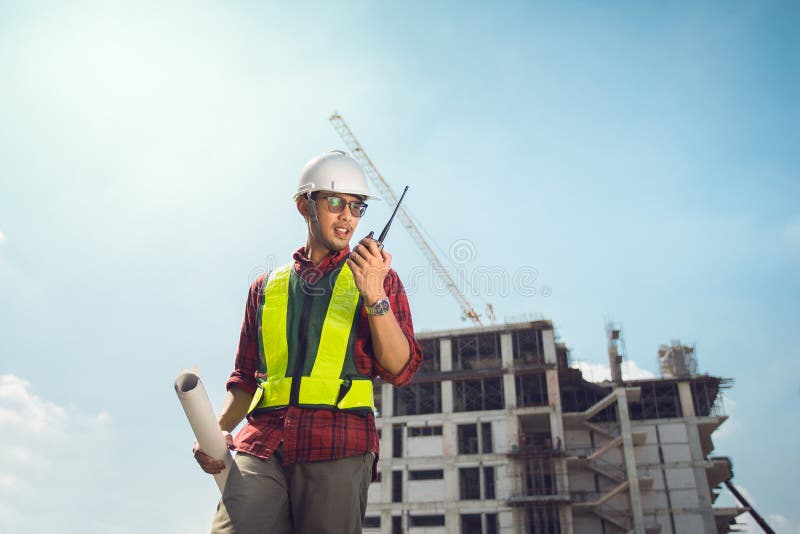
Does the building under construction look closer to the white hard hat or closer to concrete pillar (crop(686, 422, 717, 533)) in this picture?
concrete pillar (crop(686, 422, 717, 533))

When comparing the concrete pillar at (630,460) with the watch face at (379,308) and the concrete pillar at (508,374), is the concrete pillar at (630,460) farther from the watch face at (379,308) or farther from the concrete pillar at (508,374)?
the watch face at (379,308)

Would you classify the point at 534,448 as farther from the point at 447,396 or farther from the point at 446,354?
the point at 446,354

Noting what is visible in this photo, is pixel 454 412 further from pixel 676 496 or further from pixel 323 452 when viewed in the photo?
pixel 323 452

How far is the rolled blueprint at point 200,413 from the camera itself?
302 cm

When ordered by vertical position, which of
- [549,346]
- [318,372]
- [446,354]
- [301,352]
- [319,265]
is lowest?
[318,372]

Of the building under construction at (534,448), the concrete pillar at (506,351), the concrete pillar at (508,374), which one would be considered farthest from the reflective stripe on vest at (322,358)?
the concrete pillar at (506,351)

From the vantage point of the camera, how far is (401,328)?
3.55 m

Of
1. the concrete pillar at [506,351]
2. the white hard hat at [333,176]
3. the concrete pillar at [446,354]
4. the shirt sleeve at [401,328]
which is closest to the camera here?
the shirt sleeve at [401,328]

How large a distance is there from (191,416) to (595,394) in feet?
208

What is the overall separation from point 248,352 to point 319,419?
80 centimetres

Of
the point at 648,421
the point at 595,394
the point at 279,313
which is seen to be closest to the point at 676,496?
the point at 648,421

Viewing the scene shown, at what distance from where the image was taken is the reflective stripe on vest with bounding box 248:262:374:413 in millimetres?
3244

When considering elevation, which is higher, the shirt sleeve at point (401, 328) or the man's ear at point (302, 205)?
the man's ear at point (302, 205)

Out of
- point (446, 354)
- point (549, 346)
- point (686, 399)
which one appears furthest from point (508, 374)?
point (686, 399)
